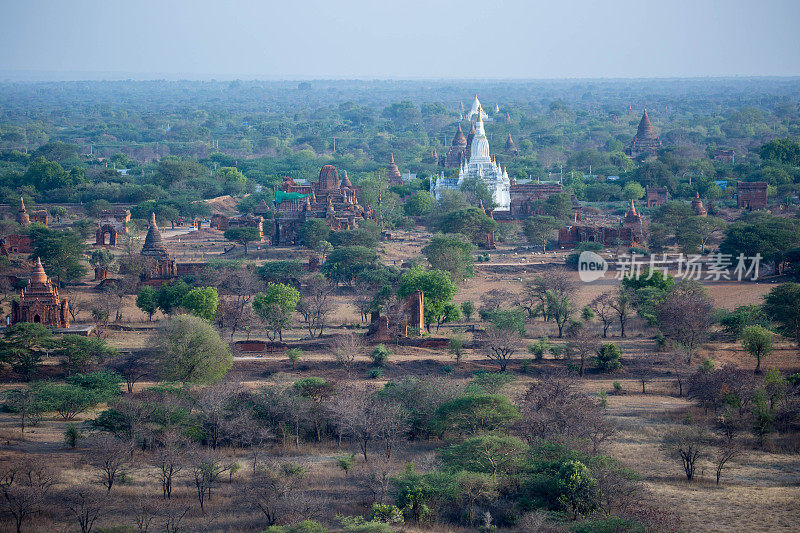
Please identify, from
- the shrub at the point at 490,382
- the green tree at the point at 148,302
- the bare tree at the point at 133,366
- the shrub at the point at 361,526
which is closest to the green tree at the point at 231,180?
the green tree at the point at 148,302

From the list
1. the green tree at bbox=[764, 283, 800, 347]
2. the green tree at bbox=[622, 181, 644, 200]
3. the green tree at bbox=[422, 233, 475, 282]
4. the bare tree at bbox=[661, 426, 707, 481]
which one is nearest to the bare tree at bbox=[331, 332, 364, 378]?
the bare tree at bbox=[661, 426, 707, 481]

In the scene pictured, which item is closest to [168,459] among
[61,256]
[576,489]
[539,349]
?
[576,489]

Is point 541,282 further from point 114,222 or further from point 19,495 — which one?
point 114,222

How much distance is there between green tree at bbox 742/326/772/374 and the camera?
2956cm

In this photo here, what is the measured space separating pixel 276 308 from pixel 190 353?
6.73 m

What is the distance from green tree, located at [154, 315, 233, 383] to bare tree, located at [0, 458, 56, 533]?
21.1ft

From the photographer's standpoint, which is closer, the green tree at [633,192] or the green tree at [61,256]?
the green tree at [61,256]

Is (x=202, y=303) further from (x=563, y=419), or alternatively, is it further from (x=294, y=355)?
(x=563, y=419)

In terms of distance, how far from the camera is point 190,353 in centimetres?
2788

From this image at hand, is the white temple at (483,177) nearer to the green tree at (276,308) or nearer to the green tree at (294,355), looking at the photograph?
the green tree at (276,308)

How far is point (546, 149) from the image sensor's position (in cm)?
10669

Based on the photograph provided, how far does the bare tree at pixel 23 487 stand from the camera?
62.0ft

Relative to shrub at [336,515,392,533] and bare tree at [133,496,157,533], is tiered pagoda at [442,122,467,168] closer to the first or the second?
bare tree at [133,496,157,533]

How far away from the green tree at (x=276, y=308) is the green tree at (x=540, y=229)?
2204 cm
